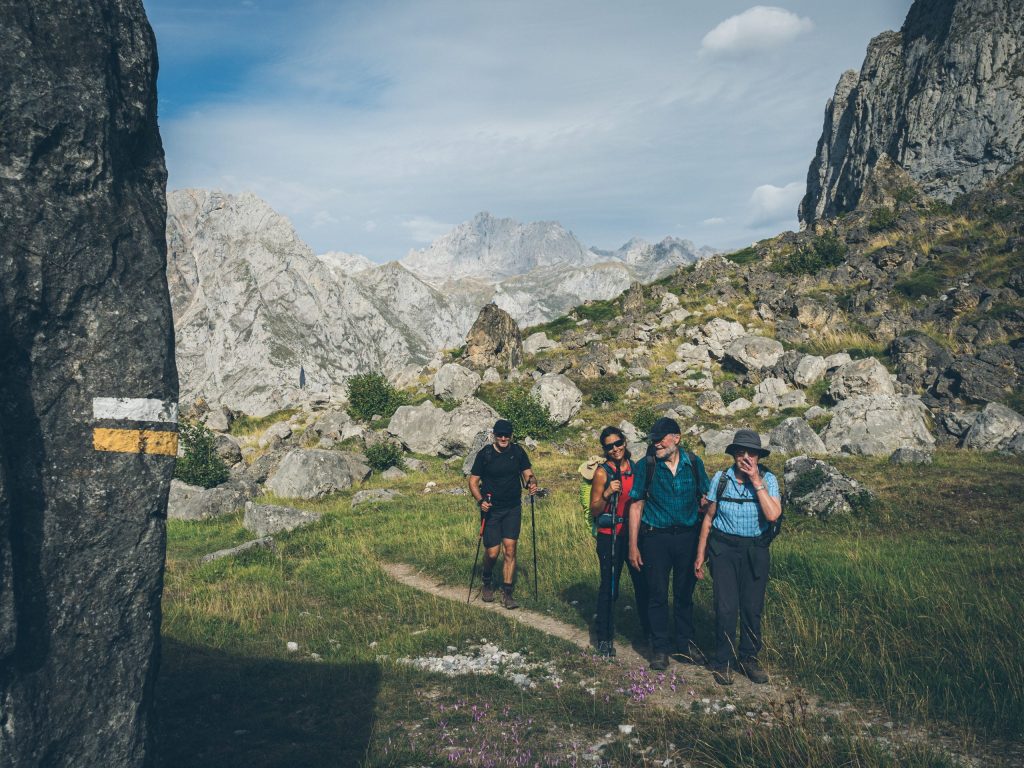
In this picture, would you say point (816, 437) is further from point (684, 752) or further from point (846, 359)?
point (684, 752)

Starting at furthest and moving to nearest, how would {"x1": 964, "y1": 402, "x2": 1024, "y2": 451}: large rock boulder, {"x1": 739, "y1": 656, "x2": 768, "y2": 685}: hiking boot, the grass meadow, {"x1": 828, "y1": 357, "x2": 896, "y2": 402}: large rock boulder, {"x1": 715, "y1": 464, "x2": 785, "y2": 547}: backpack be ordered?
{"x1": 828, "y1": 357, "x2": 896, "y2": 402}: large rock boulder → {"x1": 964, "y1": 402, "x2": 1024, "y2": 451}: large rock boulder → {"x1": 715, "y1": 464, "x2": 785, "y2": 547}: backpack → {"x1": 739, "y1": 656, "x2": 768, "y2": 685}: hiking boot → the grass meadow

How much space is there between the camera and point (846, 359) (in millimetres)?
29406

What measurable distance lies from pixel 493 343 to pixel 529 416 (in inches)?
467

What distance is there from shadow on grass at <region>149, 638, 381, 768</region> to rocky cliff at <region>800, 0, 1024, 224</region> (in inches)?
2121

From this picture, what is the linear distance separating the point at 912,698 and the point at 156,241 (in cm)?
777

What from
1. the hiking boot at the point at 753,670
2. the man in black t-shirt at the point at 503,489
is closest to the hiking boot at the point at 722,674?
the hiking boot at the point at 753,670

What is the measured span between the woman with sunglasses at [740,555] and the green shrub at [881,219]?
42.5m

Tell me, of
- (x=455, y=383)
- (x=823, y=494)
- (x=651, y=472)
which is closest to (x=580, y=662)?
(x=651, y=472)

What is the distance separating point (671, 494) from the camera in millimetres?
7348

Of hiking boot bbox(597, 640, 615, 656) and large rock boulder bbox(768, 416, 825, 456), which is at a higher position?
large rock boulder bbox(768, 416, 825, 456)

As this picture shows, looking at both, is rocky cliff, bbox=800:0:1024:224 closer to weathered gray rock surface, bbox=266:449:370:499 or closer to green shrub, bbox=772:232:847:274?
green shrub, bbox=772:232:847:274

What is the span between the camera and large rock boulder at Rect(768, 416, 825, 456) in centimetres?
2184

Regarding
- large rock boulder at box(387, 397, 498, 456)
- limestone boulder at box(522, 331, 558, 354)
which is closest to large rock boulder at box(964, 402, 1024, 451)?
large rock boulder at box(387, 397, 498, 456)

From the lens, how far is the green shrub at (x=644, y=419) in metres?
27.8
